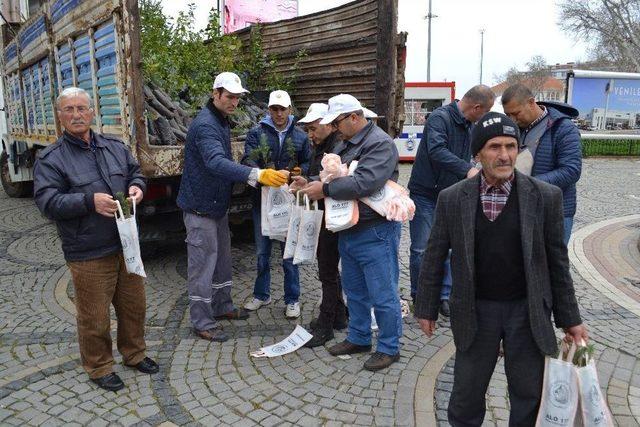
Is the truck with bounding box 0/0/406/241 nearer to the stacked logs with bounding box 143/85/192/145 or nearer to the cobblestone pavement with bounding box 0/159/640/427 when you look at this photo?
the stacked logs with bounding box 143/85/192/145

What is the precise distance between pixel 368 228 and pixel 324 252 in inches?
24.1

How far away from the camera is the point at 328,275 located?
3.82 meters

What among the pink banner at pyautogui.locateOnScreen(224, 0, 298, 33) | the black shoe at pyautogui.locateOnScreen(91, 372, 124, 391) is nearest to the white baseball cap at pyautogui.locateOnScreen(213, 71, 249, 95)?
the black shoe at pyautogui.locateOnScreen(91, 372, 124, 391)

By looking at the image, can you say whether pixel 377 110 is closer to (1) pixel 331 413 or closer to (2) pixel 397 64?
(2) pixel 397 64

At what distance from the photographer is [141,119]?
164 inches

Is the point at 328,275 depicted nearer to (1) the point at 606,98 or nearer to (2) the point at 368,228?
(2) the point at 368,228

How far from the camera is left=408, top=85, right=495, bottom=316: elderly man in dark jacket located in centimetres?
372

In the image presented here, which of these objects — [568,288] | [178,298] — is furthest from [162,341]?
[568,288]

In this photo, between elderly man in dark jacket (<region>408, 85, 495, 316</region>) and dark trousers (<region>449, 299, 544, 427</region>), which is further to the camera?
elderly man in dark jacket (<region>408, 85, 495, 316</region>)

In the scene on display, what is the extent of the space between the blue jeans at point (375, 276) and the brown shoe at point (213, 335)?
105 centimetres

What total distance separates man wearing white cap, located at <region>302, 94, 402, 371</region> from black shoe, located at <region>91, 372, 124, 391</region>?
1.59 meters

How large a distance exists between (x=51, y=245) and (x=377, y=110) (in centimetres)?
472

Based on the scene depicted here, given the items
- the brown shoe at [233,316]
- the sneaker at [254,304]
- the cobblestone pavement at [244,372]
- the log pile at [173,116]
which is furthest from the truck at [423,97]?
the brown shoe at [233,316]

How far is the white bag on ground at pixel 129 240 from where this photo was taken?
117 inches
